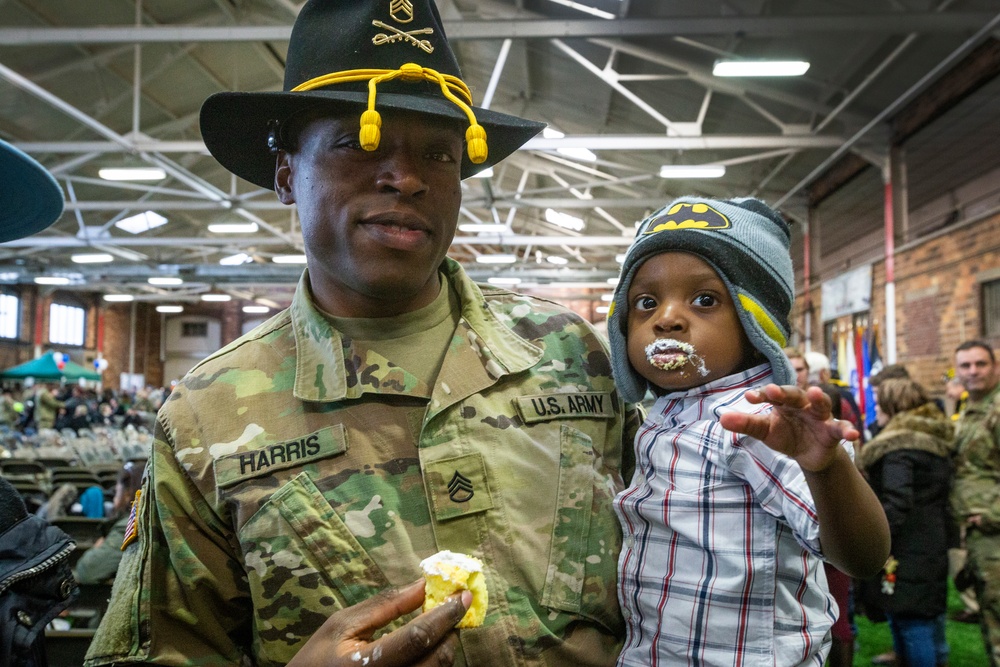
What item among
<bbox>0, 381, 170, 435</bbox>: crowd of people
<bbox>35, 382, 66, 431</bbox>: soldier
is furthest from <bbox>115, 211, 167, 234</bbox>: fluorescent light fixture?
<bbox>35, 382, 66, 431</bbox>: soldier

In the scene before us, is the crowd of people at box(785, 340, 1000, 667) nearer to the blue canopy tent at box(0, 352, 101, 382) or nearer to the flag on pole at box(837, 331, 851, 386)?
the flag on pole at box(837, 331, 851, 386)

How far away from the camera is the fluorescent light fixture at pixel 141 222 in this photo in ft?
62.2

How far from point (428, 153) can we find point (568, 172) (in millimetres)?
15436

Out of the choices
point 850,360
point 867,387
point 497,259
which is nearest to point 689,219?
point 867,387

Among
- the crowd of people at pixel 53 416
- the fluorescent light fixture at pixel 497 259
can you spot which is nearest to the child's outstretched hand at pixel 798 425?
the crowd of people at pixel 53 416

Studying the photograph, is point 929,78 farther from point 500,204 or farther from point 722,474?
point 722,474

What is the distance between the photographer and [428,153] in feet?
4.65

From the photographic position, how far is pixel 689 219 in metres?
1.59

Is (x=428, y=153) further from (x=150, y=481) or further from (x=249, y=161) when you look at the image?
(x=150, y=481)

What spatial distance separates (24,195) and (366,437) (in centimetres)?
80

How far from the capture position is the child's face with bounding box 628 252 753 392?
1.52m

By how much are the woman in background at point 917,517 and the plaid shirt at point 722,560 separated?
2957mm

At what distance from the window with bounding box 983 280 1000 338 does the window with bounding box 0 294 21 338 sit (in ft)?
85.4

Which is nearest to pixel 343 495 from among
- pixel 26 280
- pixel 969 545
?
pixel 969 545
